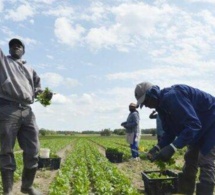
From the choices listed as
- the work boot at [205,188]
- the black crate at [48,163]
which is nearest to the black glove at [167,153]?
the work boot at [205,188]

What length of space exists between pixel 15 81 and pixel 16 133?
774mm

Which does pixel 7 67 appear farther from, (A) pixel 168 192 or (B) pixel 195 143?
(A) pixel 168 192

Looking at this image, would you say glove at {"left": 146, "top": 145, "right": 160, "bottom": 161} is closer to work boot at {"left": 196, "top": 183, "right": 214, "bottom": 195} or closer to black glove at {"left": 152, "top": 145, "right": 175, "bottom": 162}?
black glove at {"left": 152, "top": 145, "right": 175, "bottom": 162}

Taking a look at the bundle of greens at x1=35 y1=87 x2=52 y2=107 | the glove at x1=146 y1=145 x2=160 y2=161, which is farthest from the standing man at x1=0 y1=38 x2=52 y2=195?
the glove at x1=146 y1=145 x2=160 y2=161

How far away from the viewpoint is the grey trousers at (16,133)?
5.63 m

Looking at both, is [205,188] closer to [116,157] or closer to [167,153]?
[167,153]

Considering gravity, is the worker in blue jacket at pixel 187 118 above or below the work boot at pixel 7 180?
above

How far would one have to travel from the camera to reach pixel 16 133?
19.0 ft

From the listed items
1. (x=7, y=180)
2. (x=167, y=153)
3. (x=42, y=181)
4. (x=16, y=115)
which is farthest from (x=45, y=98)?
(x=42, y=181)

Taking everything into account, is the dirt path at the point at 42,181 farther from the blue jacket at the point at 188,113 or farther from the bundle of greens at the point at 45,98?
the blue jacket at the point at 188,113

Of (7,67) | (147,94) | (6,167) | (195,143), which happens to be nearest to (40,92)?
(7,67)

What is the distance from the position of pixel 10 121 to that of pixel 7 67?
80 cm

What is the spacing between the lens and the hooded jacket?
18.5ft

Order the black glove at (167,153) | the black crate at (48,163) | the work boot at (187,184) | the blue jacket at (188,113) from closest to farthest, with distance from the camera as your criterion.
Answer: the blue jacket at (188,113), the black glove at (167,153), the work boot at (187,184), the black crate at (48,163)
